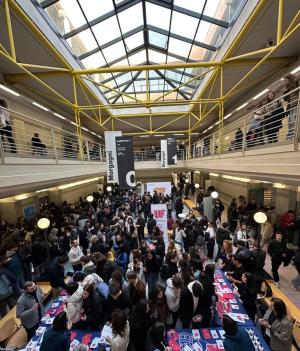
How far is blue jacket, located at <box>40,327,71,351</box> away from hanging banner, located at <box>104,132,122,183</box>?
373 centimetres

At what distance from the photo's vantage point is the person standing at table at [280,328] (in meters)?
3.08

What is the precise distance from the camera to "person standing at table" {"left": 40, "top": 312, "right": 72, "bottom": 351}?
285 centimetres

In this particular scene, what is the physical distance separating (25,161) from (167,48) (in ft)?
34.4

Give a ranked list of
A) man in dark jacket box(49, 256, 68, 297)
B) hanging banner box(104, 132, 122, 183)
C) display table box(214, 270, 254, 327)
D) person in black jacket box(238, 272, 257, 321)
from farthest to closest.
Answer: hanging banner box(104, 132, 122, 183) < man in dark jacket box(49, 256, 68, 297) < person in black jacket box(238, 272, 257, 321) < display table box(214, 270, 254, 327)

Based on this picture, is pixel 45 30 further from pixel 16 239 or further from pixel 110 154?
pixel 16 239

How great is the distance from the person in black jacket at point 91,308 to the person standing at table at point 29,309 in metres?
0.90

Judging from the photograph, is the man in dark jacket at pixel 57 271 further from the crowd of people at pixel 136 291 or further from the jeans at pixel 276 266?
the jeans at pixel 276 266

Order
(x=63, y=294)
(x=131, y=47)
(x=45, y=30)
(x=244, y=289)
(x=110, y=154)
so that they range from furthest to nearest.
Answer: (x=131, y=47) → (x=45, y=30) → (x=110, y=154) → (x=63, y=294) → (x=244, y=289)

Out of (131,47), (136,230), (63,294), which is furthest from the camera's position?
(131,47)

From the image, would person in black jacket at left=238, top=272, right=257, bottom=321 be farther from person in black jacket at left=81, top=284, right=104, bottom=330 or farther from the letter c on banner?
the letter c on banner

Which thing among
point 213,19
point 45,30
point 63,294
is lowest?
point 63,294

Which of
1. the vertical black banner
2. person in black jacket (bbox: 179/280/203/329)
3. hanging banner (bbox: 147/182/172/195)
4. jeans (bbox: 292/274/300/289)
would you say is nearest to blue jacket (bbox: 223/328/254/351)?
person in black jacket (bbox: 179/280/203/329)

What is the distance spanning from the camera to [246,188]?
12.4 m

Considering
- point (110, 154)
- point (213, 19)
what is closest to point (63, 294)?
point (110, 154)
